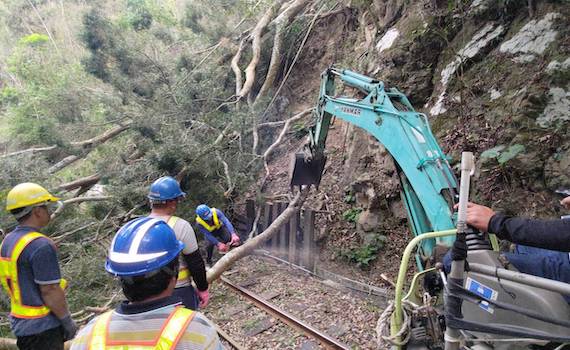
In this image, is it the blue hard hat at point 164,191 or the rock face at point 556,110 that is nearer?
the blue hard hat at point 164,191

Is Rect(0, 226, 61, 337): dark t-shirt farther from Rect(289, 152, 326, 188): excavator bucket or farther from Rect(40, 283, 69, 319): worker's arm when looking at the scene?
Rect(289, 152, 326, 188): excavator bucket

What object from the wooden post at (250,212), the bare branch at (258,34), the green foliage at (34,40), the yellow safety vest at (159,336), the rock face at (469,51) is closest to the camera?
the yellow safety vest at (159,336)

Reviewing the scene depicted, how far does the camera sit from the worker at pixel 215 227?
6.56 meters

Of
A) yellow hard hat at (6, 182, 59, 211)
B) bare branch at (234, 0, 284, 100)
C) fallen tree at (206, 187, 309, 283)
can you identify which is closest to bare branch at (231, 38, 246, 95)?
bare branch at (234, 0, 284, 100)

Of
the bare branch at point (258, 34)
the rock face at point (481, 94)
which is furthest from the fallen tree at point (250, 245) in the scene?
the bare branch at point (258, 34)

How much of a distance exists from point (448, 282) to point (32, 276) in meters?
2.97

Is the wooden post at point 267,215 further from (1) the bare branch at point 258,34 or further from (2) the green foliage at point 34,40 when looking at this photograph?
(2) the green foliage at point 34,40

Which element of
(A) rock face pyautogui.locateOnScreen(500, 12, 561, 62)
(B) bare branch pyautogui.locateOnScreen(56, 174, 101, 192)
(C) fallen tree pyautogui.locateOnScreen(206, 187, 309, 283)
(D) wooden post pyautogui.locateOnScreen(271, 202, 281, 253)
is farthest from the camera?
(B) bare branch pyautogui.locateOnScreen(56, 174, 101, 192)

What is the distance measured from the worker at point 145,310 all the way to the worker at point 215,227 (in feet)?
16.8

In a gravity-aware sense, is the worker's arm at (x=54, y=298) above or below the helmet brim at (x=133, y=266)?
below

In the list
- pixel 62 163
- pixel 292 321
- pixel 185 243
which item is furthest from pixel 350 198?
pixel 62 163

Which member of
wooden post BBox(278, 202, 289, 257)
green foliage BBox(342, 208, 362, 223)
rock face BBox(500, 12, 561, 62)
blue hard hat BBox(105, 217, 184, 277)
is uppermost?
rock face BBox(500, 12, 561, 62)

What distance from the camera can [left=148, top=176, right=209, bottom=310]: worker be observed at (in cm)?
311

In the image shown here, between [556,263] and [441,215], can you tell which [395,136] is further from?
[556,263]
